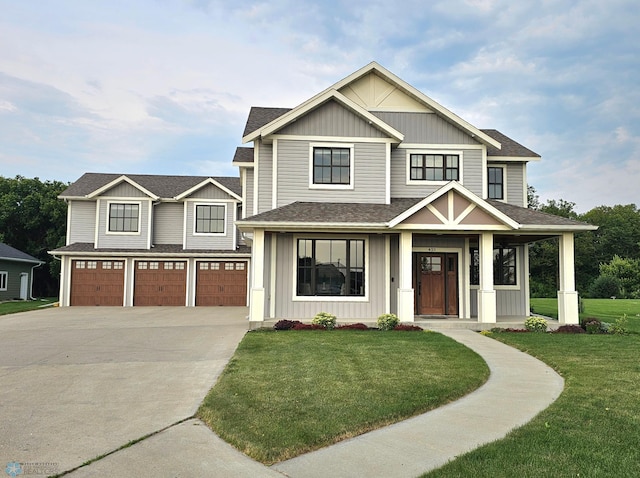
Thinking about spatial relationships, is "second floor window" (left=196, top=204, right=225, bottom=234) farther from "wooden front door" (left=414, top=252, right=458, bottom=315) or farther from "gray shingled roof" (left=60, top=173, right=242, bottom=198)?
"wooden front door" (left=414, top=252, right=458, bottom=315)

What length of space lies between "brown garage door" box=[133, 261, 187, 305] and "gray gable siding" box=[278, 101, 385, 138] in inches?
524

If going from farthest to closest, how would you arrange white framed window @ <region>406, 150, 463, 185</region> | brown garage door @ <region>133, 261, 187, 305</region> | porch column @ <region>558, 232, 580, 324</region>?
1. brown garage door @ <region>133, 261, 187, 305</region>
2. white framed window @ <region>406, 150, 463, 185</region>
3. porch column @ <region>558, 232, 580, 324</region>

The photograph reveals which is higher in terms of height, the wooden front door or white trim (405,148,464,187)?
white trim (405,148,464,187)

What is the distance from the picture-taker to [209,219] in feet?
88.2

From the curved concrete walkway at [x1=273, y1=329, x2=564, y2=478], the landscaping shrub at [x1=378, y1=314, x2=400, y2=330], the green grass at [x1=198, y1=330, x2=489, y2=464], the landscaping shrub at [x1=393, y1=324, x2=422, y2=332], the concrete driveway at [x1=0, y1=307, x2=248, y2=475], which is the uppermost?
the landscaping shrub at [x1=378, y1=314, x2=400, y2=330]

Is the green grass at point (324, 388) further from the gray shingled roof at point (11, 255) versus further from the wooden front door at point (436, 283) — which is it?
the gray shingled roof at point (11, 255)

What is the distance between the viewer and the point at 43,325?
54.4ft

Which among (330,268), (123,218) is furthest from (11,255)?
(330,268)

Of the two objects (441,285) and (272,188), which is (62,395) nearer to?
(272,188)

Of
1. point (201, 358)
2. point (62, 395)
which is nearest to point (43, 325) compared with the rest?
point (201, 358)

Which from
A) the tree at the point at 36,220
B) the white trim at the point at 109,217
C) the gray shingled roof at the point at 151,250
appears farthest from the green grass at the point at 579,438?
the tree at the point at 36,220

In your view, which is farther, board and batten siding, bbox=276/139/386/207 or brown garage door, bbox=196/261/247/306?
brown garage door, bbox=196/261/247/306

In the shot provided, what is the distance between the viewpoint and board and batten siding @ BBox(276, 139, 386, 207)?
16125 mm

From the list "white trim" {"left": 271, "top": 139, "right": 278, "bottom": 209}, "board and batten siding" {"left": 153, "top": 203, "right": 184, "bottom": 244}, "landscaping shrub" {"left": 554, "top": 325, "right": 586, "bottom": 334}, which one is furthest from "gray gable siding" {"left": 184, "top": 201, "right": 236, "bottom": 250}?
"landscaping shrub" {"left": 554, "top": 325, "right": 586, "bottom": 334}
